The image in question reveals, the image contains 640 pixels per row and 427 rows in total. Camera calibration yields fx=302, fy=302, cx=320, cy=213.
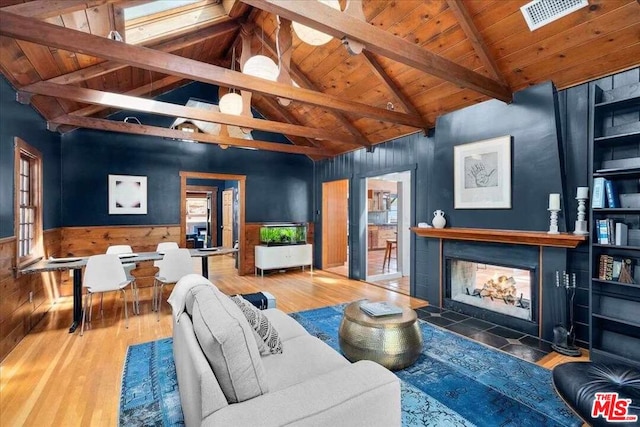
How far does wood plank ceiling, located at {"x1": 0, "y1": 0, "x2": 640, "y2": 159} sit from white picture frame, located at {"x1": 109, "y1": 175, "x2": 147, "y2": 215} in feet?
3.62

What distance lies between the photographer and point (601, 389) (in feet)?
5.13

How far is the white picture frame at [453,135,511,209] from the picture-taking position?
133 inches

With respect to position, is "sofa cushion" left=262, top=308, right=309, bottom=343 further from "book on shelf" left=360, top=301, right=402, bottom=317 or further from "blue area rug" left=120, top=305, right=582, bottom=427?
"blue area rug" left=120, top=305, right=582, bottom=427

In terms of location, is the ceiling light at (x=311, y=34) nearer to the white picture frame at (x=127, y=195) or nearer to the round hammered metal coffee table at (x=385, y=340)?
the round hammered metal coffee table at (x=385, y=340)

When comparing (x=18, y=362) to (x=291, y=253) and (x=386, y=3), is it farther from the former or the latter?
(x=386, y=3)

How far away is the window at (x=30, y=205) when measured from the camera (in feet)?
11.5

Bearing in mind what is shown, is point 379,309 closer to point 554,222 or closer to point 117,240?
point 554,222

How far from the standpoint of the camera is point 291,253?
21.1 feet

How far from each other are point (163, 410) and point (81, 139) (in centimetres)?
485

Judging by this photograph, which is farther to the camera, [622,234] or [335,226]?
[335,226]

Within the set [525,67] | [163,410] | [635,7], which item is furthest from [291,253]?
[635,7]

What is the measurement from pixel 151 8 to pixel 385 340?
396 cm

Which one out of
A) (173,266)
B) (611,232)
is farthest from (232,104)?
(611,232)

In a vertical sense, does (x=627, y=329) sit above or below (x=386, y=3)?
below
